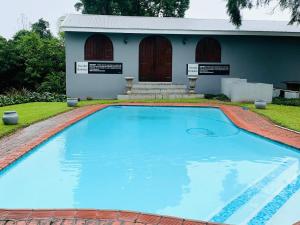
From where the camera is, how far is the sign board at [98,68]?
1639 cm

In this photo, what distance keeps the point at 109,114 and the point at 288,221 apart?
8830 mm

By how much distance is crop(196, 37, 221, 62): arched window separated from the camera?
17.2 metres

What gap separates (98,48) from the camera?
54.1 ft

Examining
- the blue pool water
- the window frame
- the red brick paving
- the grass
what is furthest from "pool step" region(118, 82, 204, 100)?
the red brick paving

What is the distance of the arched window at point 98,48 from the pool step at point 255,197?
459 inches

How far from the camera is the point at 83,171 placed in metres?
6.09

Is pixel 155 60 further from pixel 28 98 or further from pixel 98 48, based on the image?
pixel 28 98

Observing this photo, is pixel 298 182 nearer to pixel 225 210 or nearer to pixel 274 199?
pixel 274 199

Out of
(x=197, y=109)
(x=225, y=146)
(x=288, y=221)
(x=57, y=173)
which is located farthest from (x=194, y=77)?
(x=288, y=221)

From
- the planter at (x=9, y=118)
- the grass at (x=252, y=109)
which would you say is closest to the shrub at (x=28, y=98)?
the grass at (x=252, y=109)

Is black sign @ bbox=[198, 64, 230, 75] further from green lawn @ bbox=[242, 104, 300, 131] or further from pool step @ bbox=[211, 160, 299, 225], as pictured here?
pool step @ bbox=[211, 160, 299, 225]

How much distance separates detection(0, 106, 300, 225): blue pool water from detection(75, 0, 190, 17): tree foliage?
22.9 m

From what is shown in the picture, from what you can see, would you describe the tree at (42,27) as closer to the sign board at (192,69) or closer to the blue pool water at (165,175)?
the sign board at (192,69)

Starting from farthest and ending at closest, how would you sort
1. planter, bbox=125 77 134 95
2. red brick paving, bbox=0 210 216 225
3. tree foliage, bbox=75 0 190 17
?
1. tree foliage, bbox=75 0 190 17
2. planter, bbox=125 77 134 95
3. red brick paving, bbox=0 210 216 225
